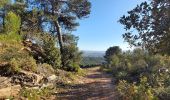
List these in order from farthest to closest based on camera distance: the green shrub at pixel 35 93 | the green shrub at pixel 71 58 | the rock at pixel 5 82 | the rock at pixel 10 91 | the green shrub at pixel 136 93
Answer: the green shrub at pixel 71 58 → the rock at pixel 5 82 → the green shrub at pixel 35 93 → the rock at pixel 10 91 → the green shrub at pixel 136 93

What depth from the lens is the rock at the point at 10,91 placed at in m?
15.9

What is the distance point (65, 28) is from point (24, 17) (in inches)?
209

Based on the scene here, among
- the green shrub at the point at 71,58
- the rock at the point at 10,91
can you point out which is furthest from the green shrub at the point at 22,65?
the green shrub at the point at 71,58

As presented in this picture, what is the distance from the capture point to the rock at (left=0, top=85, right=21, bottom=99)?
15.9 m

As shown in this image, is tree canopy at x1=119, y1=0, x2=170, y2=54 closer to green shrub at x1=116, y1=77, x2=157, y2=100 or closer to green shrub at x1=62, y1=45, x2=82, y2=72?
green shrub at x1=116, y1=77, x2=157, y2=100

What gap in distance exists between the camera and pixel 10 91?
1677cm

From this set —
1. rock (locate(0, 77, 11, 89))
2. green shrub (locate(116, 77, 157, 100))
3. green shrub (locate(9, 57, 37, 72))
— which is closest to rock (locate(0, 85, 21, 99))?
rock (locate(0, 77, 11, 89))

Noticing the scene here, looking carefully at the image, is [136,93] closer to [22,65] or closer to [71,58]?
[22,65]

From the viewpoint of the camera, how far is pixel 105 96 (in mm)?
18672

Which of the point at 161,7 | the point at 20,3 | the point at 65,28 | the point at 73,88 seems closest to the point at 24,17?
the point at 20,3

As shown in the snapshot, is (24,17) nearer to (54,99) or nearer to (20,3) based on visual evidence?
(20,3)

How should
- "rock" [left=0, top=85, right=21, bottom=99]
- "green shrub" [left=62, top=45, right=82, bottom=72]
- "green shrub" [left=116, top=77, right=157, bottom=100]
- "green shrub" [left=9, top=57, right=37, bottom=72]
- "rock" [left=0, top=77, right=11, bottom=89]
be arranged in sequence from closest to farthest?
"green shrub" [left=116, top=77, right=157, bottom=100] → "rock" [left=0, top=85, right=21, bottom=99] → "rock" [left=0, top=77, right=11, bottom=89] → "green shrub" [left=9, top=57, right=37, bottom=72] → "green shrub" [left=62, top=45, right=82, bottom=72]

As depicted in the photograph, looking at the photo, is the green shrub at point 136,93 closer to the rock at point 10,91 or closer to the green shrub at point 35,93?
the green shrub at point 35,93

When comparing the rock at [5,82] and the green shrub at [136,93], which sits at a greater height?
the rock at [5,82]
